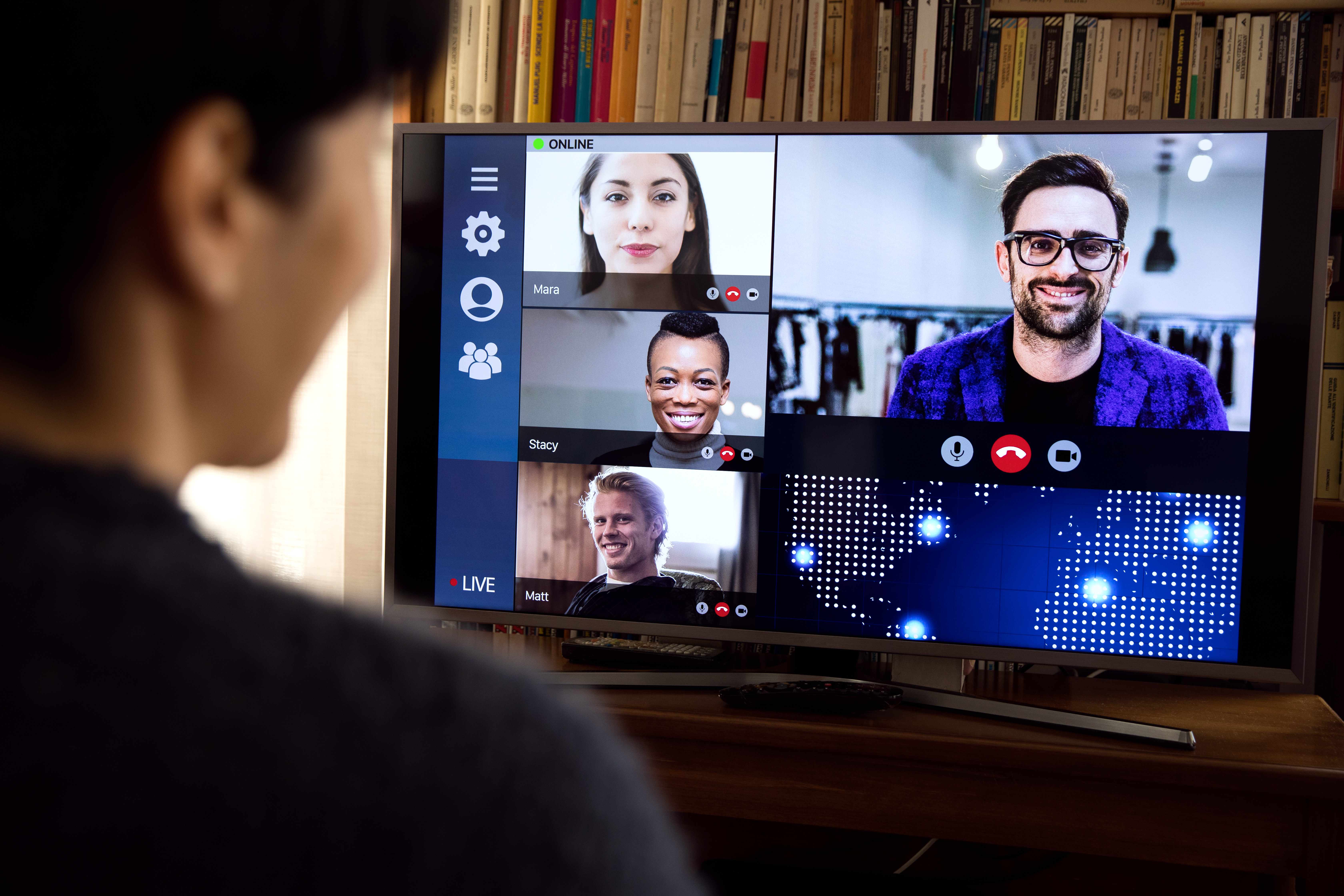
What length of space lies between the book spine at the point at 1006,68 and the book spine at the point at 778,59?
0.35m

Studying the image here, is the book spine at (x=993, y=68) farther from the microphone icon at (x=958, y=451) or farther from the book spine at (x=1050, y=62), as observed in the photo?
the microphone icon at (x=958, y=451)

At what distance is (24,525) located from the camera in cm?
23

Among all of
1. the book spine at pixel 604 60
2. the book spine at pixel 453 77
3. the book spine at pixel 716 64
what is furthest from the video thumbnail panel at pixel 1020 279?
the book spine at pixel 453 77

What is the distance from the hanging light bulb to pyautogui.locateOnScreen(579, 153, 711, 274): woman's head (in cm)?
39

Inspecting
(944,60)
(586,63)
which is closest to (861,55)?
(944,60)

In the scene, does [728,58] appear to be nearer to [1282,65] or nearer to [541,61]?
[541,61]

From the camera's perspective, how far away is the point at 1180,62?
63.7 inches

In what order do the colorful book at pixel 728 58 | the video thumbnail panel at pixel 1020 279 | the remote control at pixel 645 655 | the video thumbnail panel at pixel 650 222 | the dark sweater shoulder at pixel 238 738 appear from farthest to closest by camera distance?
the colorful book at pixel 728 58 < the remote control at pixel 645 655 < the video thumbnail panel at pixel 650 222 < the video thumbnail panel at pixel 1020 279 < the dark sweater shoulder at pixel 238 738

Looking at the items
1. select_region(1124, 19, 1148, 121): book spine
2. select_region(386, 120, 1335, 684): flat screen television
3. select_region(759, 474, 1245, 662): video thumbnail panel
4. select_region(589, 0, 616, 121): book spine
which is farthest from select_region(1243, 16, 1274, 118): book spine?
select_region(589, 0, 616, 121): book spine

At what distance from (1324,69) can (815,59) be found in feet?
2.66

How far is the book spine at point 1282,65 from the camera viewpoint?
62.6 inches

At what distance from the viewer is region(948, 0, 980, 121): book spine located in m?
1.65

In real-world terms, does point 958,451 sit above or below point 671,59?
A: below

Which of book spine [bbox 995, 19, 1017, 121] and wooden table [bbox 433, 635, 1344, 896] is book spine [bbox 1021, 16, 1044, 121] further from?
wooden table [bbox 433, 635, 1344, 896]
